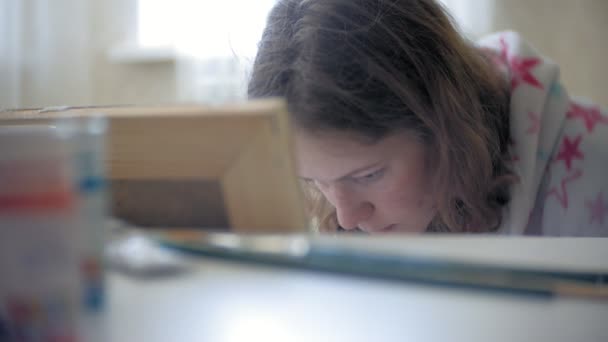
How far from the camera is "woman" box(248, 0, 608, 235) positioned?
63 cm

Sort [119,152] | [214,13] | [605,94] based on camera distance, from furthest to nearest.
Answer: [214,13] < [605,94] < [119,152]

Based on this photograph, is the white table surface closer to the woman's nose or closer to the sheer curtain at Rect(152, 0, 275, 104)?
the woman's nose

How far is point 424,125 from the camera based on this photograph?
2.36ft

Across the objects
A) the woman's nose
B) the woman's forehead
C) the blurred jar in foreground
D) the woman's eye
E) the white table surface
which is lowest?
the woman's nose

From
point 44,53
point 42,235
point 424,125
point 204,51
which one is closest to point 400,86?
point 424,125

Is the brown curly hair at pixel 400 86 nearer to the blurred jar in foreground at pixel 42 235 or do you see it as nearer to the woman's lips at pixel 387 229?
the woman's lips at pixel 387 229

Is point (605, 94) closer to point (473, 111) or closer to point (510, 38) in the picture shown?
point (510, 38)

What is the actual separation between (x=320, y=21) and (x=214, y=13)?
129 centimetres

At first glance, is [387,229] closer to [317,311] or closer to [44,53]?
[317,311]

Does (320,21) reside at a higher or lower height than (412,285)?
higher

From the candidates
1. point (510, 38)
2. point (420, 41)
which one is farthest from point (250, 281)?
point (510, 38)

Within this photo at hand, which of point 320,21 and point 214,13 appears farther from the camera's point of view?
point 214,13

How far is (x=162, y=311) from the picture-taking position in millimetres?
258

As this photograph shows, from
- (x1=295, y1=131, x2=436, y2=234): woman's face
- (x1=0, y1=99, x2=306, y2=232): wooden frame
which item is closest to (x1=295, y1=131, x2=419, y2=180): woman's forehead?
(x1=295, y1=131, x2=436, y2=234): woman's face
